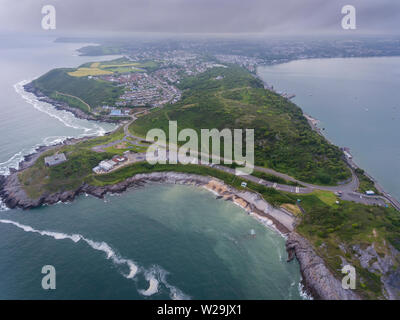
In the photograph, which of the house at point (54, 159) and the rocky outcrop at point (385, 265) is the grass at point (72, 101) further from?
the rocky outcrop at point (385, 265)

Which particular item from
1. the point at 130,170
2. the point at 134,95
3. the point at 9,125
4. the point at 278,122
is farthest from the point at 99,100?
the point at 278,122

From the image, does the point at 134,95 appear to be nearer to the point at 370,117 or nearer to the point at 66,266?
the point at 66,266

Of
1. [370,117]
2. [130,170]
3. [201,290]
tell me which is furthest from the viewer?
[370,117]

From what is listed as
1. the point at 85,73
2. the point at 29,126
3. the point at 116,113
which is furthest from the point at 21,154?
the point at 85,73

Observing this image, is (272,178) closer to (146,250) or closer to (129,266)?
(146,250)

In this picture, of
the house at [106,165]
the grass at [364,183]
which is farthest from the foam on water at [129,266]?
the grass at [364,183]
